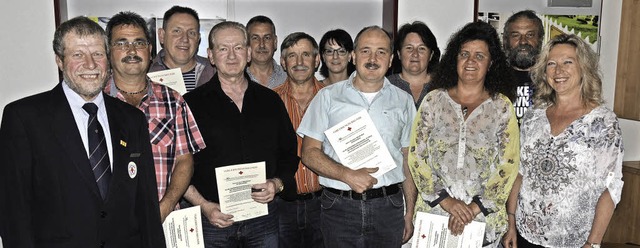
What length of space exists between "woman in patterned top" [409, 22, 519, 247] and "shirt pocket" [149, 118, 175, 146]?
1.29 metres

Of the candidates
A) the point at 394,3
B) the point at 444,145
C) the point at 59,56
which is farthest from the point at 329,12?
the point at 59,56

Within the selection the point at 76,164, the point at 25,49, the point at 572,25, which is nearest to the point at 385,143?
the point at 76,164

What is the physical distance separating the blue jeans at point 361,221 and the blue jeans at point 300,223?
29 centimetres

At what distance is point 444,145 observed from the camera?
303 cm

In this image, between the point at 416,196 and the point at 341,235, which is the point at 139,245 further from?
the point at 416,196

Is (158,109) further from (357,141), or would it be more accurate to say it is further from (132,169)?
(357,141)

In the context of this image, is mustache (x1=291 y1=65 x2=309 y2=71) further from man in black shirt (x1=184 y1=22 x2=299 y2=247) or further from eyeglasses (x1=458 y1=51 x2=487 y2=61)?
eyeglasses (x1=458 y1=51 x2=487 y2=61)

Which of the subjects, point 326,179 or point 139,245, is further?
point 326,179

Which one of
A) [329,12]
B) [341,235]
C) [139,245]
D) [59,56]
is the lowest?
[341,235]

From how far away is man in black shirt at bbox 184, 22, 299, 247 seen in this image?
9.90 feet

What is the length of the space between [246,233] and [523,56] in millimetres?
2365

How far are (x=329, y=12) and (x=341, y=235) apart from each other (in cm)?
271

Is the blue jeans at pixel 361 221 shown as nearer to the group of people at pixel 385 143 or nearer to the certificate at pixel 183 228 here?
the group of people at pixel 385 143

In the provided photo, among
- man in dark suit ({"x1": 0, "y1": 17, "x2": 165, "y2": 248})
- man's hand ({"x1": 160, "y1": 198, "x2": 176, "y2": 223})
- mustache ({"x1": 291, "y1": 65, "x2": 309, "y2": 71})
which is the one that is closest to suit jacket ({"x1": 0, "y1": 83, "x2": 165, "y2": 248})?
man in dark suit ({"x1": 0, "y1": 17, "x2": 165, "y2": 248})
